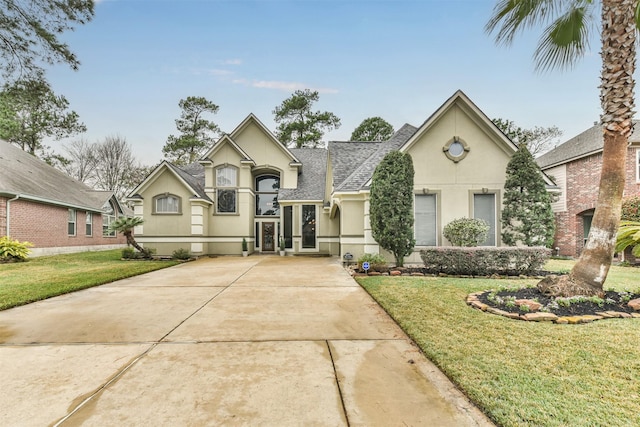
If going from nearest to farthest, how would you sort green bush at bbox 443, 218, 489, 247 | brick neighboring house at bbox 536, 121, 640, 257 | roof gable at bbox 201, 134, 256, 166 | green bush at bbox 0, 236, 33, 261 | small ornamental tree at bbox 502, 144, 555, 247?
green bush at bbox 443, 218, 489, 247 → small ornamental tree at bbox 502, 144, 555, 247 → green bush at bbox 0, 236, 33, 261 → brick neighboring house at bbox 536, 121, 640, 257 → roof gable at bbox 201, 134, 256, 166

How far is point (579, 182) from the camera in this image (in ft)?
51.6

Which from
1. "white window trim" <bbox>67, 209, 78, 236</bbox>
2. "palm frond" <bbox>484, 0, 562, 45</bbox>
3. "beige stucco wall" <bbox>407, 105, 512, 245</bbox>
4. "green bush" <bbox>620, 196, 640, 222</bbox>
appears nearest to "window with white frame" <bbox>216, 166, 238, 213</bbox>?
"white window trim" <bbox>67, 209, 78, 236</bbox>

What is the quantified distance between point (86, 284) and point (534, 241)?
509 inches

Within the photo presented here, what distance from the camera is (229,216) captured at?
17141 mm

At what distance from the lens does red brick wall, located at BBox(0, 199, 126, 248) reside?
14398 millimetres

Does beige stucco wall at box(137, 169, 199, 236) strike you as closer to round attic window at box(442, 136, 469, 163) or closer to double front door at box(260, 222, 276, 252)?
double front door at box(260, 222, 276, 252)

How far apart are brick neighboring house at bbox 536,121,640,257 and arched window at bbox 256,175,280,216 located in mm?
14788

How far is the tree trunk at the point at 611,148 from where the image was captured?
213 inches

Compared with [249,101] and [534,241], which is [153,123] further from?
[534,241]

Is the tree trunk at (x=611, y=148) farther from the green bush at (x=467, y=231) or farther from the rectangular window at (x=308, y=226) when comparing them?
the rectangular window at (x=308, y=226)

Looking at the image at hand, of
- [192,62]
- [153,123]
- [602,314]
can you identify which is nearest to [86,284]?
[602,314]

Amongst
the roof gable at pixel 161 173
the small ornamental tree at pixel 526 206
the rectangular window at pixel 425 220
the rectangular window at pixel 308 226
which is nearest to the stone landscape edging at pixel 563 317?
the small ornamental tree at pixel 526 206

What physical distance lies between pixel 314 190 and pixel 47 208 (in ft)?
48.0

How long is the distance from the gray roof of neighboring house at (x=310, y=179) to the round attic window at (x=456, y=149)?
7549mm
